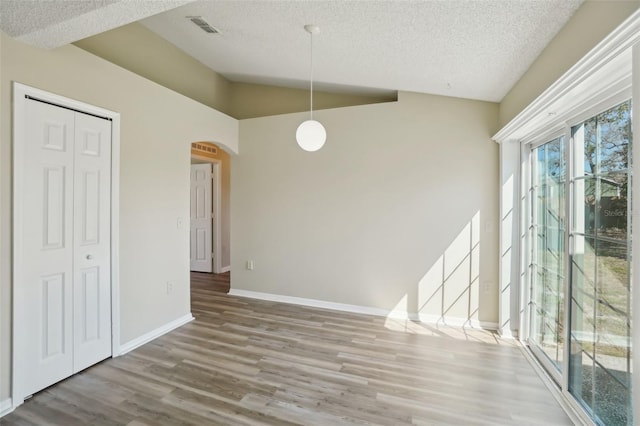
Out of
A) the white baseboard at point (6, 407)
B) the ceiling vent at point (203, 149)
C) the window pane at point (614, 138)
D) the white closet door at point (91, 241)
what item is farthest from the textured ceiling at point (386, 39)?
the white baseboard at point (6, 407)

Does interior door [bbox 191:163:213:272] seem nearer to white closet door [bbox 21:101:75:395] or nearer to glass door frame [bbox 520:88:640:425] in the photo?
white closet door [bbox 21:101:75:395]

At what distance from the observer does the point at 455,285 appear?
11.4ft

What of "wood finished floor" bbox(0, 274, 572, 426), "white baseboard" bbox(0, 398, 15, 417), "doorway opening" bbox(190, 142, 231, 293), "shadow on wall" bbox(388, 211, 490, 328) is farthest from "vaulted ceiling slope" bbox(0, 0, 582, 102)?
"doorway opening" bbox(190, 142, 231, 293)

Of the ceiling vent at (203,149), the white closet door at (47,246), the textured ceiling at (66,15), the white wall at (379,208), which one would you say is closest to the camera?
the textured ceiling at (66,15)

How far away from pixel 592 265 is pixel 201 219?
601 centimetres

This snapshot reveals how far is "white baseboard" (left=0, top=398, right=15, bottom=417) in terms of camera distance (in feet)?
6.30

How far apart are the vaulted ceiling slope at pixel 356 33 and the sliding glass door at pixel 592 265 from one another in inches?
30.7

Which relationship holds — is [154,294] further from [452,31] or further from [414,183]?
[452,31]

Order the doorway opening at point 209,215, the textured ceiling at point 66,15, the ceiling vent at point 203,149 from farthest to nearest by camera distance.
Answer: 1. the doorway opening at point 209,215
2. the ceiling vent at point 203,149
3. the textured ceiling at point 66,15

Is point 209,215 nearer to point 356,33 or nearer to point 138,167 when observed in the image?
point 138,167

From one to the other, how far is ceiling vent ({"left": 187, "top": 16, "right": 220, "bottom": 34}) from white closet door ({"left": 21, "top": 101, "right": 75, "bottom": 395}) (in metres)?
1.39

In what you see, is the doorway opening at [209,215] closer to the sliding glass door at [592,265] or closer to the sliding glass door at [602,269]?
the sliding glass door at [592,265]

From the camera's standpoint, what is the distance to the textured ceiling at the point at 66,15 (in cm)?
169

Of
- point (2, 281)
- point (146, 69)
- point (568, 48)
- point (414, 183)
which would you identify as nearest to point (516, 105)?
point (568, 48)
